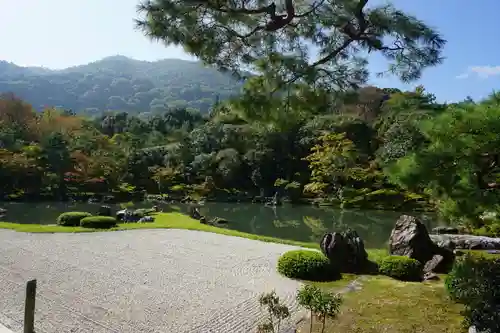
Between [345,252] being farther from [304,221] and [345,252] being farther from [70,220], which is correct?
[304,221]

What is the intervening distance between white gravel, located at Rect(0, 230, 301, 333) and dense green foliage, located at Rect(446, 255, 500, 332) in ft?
7.03

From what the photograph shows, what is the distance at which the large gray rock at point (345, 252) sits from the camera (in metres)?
8.33

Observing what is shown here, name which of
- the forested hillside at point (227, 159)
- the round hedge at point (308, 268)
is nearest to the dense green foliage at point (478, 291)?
the round hedge at point (308, 268)

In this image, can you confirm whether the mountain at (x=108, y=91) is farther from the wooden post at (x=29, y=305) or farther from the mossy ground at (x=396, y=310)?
the wooden post at (x=29, y=305)

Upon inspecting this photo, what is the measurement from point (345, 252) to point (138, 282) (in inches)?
156

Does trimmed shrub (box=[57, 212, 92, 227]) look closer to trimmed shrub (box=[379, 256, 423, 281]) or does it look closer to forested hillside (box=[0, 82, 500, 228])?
forested hillside (box=[0, 82, 500, 228])

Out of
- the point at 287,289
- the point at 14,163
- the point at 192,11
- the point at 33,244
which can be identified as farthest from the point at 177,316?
the point at 14,163

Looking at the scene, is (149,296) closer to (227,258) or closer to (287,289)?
(287,289)

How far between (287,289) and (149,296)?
7.27 ft

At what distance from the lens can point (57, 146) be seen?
26.2 metres

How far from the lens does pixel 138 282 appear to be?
706 centimetres

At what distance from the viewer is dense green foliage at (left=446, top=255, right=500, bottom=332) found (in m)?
4.46

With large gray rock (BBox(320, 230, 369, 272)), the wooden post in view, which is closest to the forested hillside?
large gray rock (BBox(320, 230, 369, 272))

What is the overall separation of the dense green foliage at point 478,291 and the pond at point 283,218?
26.7ft
